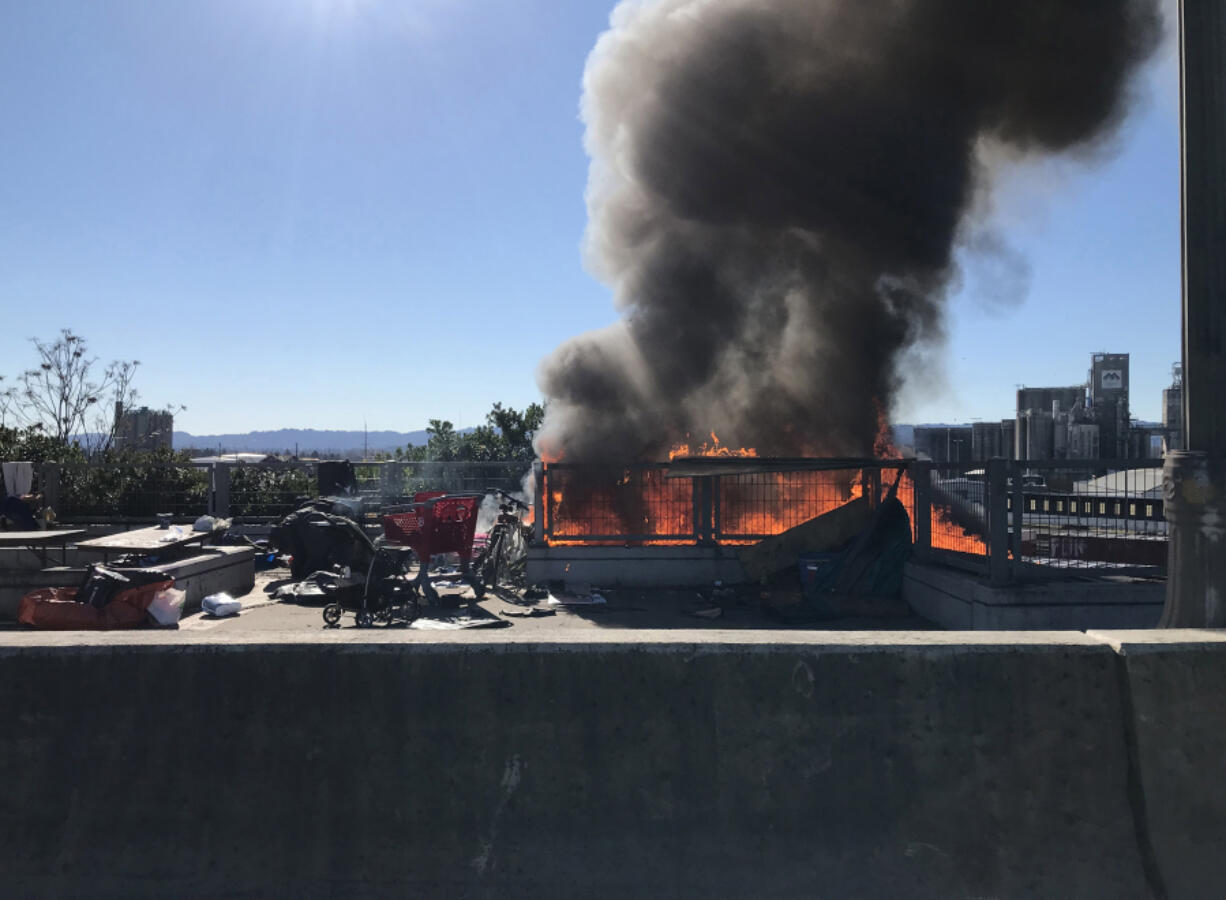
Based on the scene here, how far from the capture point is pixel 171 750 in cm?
269

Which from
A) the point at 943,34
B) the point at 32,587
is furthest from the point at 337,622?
the point at 943,34

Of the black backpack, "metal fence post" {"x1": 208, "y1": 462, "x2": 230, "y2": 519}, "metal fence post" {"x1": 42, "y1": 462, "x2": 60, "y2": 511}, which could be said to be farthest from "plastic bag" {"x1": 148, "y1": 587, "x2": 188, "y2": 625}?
"metal fence post" {"x1": 42, "y1": 462, "x2": 60, "y2": 511}

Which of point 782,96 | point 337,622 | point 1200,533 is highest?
point 782,96

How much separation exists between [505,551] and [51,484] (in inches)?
348

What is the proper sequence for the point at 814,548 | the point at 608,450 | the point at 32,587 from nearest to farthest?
1. the point at 32,587
2. the point at 814,548
3. the point at 608,450

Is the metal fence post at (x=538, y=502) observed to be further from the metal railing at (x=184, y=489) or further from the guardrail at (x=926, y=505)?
the metal railing at (x=184, y=489)

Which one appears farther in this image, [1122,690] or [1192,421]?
[1192,421]

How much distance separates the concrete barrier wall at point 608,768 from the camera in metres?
2.60

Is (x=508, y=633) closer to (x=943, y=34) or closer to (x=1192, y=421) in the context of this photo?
(x=1192, y=421)

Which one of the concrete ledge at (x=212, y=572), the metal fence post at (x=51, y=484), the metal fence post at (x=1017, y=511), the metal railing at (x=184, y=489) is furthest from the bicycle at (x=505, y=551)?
the metal fence post at (x=51, y=484)

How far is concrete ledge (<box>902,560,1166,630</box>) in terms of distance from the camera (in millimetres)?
7215

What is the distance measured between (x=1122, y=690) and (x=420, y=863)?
2.29m

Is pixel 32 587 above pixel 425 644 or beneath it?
beneath

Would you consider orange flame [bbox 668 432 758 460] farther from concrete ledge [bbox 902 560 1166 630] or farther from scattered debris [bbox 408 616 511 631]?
concrete ledge [bbox 902 560 1166 630]
